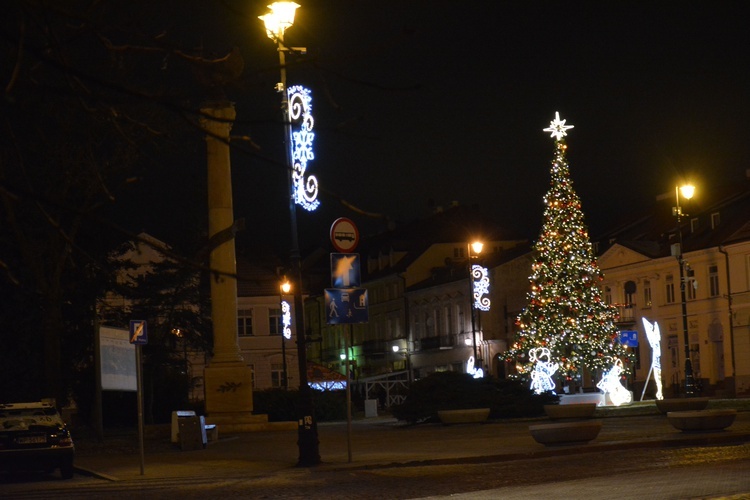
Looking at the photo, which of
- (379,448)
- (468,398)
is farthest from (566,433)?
(468,398)

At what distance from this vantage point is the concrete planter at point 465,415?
125 ft

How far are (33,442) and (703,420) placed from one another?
13543 mm

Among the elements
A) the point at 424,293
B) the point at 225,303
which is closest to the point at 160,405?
the point at 225,303

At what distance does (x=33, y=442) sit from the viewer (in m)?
23.2

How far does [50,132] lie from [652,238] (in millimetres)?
54947

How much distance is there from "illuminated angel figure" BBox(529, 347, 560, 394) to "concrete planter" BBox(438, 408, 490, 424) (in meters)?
11.6

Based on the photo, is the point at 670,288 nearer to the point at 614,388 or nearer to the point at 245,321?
the point at 614,388

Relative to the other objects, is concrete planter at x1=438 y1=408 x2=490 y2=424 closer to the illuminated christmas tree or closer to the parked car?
the illuminated christmas tree

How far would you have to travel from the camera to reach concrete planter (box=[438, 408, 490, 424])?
37969 mm

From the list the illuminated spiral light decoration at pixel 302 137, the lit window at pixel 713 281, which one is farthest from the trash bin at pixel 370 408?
the illuminated spiral light decoration at pixel 302 137

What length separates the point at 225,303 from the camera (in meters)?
36.4

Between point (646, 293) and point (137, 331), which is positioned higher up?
point (646, 293)

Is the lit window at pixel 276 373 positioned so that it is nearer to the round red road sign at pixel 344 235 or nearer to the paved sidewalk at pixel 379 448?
the paved sidewalk at pixel 379 448

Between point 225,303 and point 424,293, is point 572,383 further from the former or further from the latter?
point 424,293
